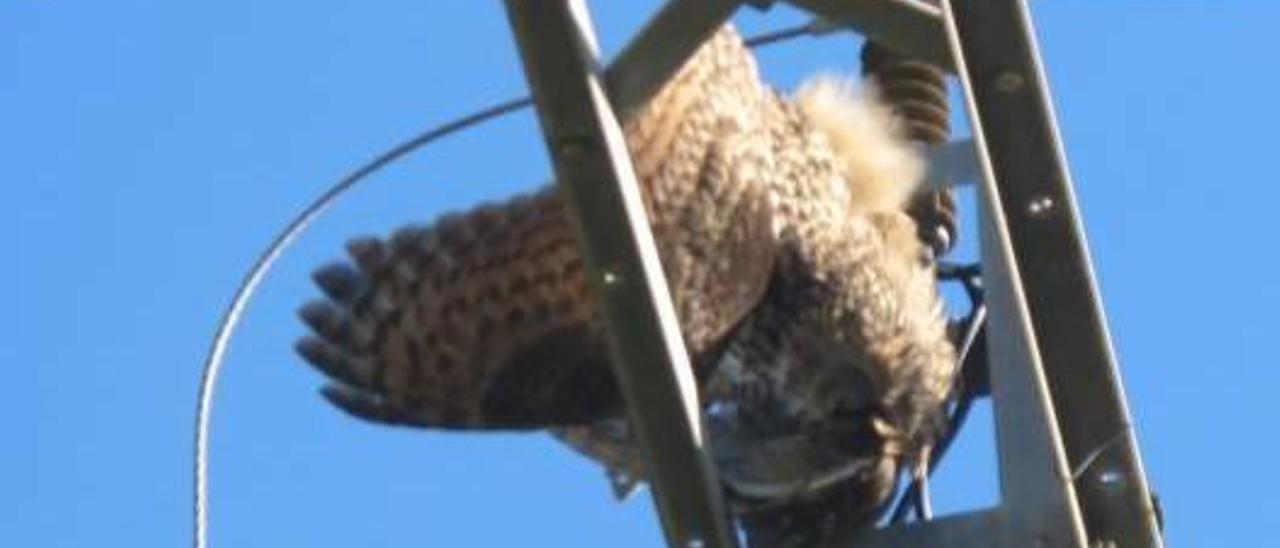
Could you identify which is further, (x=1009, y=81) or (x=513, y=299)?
(x=513, y=299)

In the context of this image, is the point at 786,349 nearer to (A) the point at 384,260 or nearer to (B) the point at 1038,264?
(A) the point at 384,260

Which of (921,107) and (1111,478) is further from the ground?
(921,107)

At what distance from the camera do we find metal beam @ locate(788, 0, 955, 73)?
3.88 metres

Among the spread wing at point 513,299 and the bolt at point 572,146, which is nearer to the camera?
the bolt at point 572,146

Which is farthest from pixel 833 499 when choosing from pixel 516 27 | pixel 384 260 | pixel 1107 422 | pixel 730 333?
pixel 516 27

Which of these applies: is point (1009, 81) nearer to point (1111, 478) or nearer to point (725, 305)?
point (1111, 478)

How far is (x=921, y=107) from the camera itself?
226 inches

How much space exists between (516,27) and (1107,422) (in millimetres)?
878

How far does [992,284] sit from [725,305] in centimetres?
175

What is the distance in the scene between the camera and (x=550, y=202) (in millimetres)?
5348

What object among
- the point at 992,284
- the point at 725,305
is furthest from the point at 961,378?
the point at 992,284

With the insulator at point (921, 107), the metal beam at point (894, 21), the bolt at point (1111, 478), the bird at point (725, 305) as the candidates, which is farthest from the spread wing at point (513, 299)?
the bolt at point (1111, 478)

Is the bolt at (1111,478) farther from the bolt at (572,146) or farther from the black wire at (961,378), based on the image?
the black wire at (961,378)

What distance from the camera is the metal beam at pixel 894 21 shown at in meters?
3.88
